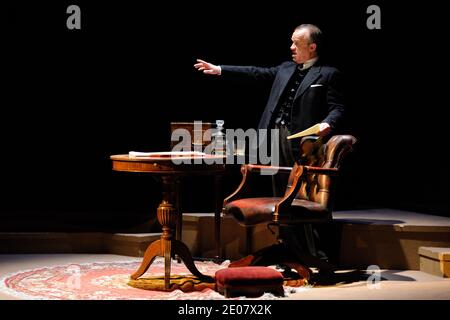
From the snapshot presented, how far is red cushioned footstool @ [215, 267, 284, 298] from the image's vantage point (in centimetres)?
485

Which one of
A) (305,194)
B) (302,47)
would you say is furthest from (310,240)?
(302,47)

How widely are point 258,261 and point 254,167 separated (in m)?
0.68

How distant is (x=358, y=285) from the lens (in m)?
5.30

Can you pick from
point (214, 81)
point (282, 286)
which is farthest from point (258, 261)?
point (214, 81)

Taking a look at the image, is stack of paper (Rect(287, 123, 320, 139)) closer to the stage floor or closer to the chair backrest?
the chair backrest

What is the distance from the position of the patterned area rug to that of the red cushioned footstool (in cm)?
6

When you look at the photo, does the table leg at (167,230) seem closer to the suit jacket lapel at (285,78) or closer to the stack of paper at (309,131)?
the stack of paper at (309,131)

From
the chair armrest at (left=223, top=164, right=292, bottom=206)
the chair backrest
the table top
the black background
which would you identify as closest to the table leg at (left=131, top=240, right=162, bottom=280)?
the table top

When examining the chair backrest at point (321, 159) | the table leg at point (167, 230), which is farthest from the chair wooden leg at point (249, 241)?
the table leg at point (167, 230)

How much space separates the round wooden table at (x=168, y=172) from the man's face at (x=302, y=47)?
115cm

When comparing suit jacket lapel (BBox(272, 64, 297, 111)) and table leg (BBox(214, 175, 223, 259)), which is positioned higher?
suit jacket lapel (BBox(272, 64, 297, 111))

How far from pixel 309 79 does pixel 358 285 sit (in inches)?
59.1

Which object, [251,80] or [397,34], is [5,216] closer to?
[251,80]

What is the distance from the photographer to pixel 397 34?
6898 mm
